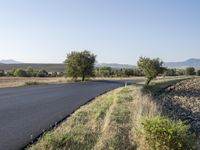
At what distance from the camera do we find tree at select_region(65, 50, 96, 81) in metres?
56.0

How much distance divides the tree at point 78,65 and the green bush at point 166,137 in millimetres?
46652

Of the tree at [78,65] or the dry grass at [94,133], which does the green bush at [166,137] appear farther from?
the tree at [78,65]

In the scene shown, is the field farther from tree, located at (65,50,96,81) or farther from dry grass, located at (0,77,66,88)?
tree, located at (65,50,96,81)

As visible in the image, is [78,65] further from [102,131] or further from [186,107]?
[102,131]

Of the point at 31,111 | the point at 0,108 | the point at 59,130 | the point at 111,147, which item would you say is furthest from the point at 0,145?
the point at 0,108

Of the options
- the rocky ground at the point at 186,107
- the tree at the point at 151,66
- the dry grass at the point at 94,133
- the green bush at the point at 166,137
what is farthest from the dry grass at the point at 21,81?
the green bush at the point at 166,137

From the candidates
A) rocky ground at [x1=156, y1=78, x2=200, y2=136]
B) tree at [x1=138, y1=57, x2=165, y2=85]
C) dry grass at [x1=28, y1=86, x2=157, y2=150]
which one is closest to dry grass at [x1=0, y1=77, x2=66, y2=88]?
tree at [x1=138, y1=57, x2=165, y2=85]

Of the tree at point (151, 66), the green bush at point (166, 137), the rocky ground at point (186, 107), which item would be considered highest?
the tree at point (151, 66)

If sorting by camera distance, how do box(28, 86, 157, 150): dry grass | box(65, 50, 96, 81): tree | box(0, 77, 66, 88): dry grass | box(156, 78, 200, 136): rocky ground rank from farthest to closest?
box(65, 50, 96, 81): tree → box(0, 77, 66, 88): dry grass → box(156, 78, 200, 136): rocky ground → box(28, 86, 157, 150): dry grass

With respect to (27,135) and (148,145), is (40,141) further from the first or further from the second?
(148,145)

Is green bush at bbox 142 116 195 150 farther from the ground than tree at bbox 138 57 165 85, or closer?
closer

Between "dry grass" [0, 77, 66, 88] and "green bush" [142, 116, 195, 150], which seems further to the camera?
"dry grass" [0, 77, 66, 88]

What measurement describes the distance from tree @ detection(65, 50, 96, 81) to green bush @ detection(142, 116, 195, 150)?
46652 mm

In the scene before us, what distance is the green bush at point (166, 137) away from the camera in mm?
8977
